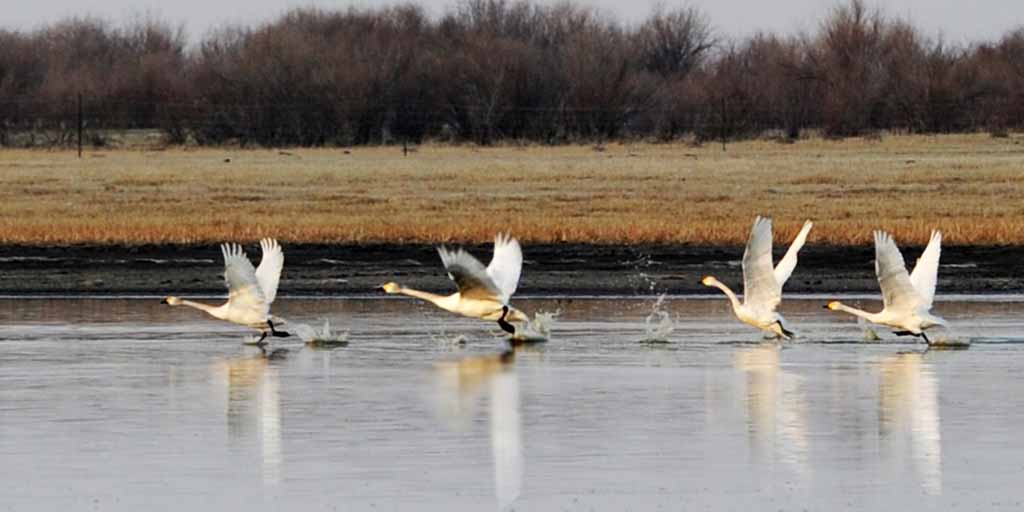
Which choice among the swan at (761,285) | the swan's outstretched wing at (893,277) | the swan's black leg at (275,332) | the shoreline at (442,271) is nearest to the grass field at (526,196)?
the shoreline at (442,271)

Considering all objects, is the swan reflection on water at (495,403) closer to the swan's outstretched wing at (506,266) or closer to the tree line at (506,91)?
the swan's outstretched wing at (506,266)

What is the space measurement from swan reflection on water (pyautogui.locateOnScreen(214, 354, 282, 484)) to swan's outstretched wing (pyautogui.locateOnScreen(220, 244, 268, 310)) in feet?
2.29

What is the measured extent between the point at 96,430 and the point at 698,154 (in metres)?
40.4

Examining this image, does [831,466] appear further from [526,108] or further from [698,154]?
[526,108]

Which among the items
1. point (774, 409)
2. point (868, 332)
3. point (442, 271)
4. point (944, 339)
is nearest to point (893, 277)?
point (944, 339)

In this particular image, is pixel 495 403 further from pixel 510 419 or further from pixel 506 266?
pixel 506 266

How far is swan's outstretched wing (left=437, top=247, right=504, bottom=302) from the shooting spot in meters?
17.1

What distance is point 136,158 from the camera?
5328 centimetres

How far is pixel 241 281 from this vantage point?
1806cm

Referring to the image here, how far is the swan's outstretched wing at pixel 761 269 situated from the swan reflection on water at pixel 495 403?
2032mm

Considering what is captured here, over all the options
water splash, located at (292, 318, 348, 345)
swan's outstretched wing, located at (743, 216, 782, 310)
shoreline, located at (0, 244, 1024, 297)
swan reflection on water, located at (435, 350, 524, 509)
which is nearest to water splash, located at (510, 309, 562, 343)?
swan reflection on water, located at (435, 350, 524, 509)

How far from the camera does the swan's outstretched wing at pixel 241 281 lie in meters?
18.0

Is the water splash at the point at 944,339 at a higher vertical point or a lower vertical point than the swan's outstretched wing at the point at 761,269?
lower

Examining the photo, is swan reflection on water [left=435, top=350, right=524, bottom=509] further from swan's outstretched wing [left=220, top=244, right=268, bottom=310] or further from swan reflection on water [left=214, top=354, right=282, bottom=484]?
swan's outstretched wing [left=220, top=244, right=268, bottom=310]
